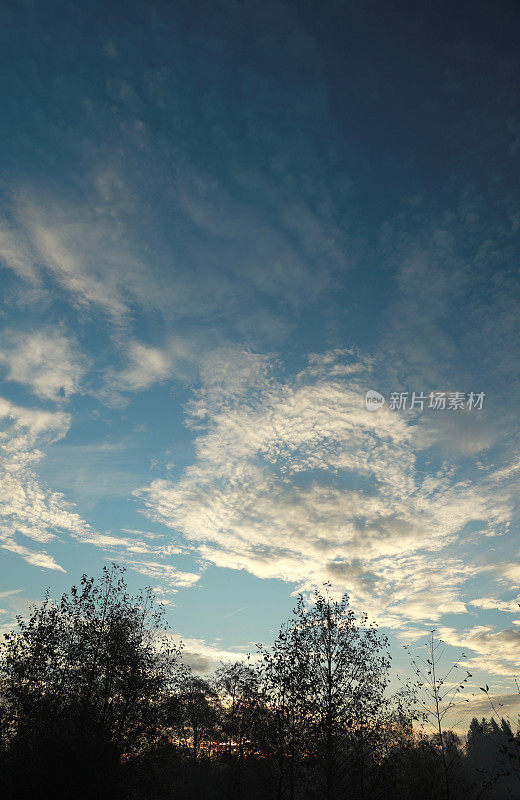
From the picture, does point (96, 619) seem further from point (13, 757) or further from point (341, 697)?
point (341, 697)

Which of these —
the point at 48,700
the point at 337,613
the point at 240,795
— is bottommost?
the point at 240,795

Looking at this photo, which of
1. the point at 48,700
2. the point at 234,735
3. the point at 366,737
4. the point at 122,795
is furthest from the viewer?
the point at 234,735

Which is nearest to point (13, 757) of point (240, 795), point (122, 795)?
point (122, 795)

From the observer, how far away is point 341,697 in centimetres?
3406

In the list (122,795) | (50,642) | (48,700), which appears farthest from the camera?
(50,642)

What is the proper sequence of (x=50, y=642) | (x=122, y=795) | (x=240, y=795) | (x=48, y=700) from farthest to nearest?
(x=240, y=795) → (x=50, y=642) → (x=48, y=700) → (x=122, y=795)

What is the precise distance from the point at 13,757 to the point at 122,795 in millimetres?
8028

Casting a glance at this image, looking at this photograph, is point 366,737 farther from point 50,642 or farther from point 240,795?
Result: point 240,795

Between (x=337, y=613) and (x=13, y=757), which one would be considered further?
(x=337, y=613)

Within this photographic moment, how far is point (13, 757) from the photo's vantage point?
95.0 feet

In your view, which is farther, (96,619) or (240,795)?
(240,795)

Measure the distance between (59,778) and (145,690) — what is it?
8.31 metres

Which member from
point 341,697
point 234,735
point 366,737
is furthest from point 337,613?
point 234,735

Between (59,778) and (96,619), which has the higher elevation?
(96,619)
